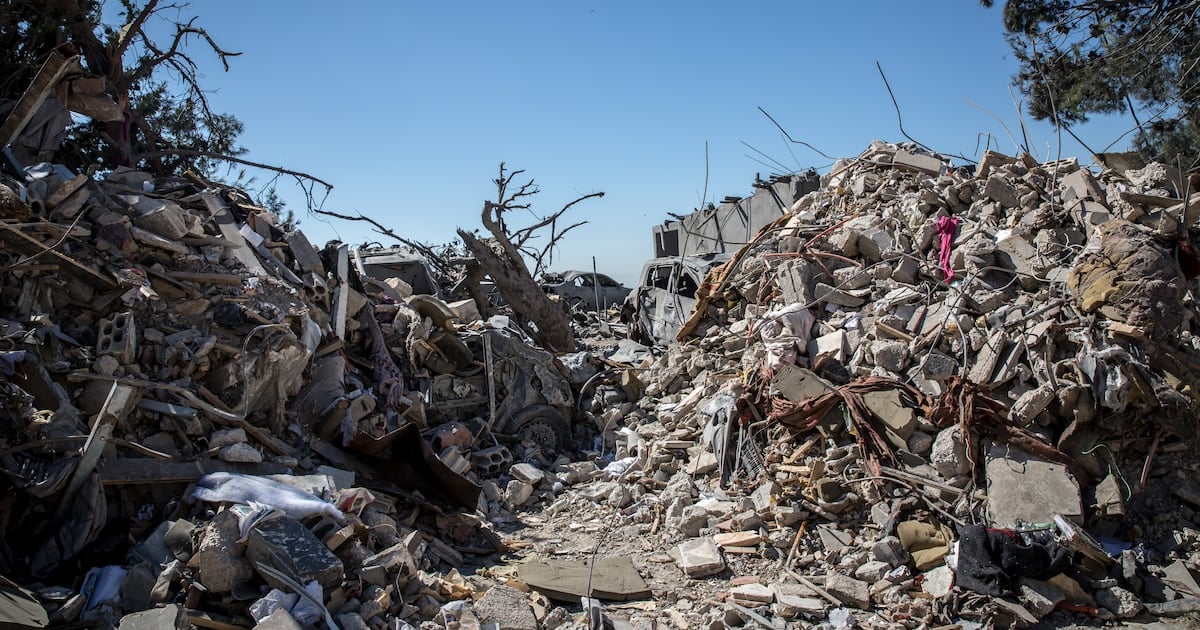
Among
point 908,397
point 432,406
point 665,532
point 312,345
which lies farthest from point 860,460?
point 312,345

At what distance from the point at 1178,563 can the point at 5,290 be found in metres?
8.45

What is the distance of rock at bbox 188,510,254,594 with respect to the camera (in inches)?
166

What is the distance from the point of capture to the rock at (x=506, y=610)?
474cm

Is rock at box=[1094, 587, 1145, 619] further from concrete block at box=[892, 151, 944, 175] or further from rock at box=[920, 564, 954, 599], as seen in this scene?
concrete block at box=[892, 151, 944, 175]

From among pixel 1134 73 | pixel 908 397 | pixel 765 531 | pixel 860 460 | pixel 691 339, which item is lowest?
pixel 765 531

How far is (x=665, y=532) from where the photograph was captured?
6391mm

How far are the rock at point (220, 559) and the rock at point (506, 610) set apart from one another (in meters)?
1.42

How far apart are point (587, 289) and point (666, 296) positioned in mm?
7583

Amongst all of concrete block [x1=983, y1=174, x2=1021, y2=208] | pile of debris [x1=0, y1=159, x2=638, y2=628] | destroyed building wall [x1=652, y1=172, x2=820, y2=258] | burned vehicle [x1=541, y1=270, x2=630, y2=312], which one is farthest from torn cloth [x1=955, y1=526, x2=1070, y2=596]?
burned vehicle [x1=541, y1=270, x2=630, y2=312]

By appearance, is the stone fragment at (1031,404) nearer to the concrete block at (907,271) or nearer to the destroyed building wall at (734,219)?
the concrete block at (907,271)

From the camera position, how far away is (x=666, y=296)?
11641mm

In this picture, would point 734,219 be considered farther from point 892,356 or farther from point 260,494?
point 260,494

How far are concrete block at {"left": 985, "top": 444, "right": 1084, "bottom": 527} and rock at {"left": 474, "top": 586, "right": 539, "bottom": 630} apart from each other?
338 cm

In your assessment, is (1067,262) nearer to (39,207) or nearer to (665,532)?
(665,532)
